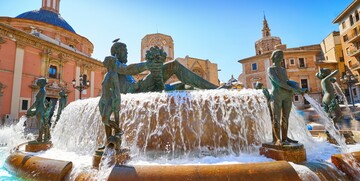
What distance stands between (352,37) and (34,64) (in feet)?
124

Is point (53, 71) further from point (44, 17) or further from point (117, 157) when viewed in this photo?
point (117, 157)

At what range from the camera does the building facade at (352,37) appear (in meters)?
24.2

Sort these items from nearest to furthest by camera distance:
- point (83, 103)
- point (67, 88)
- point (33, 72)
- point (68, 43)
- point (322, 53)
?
1. point (83, 103)
2. point (33, 72)
3. point (67, 88)
4. point (68, 43)
5. point (322, 53)

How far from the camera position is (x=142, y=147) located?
3654 mm

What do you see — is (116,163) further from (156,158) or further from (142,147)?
(142,147)

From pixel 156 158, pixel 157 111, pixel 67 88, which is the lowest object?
pixel 156 158

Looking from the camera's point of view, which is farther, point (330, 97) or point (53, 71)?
point (53, 71)

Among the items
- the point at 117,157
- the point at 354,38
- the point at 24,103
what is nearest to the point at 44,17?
the point at 24,103

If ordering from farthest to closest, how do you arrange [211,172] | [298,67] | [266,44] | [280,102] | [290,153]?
[266,44], [298,67], [280,102], [290,153], [211,172]

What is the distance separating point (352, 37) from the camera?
2559 cm

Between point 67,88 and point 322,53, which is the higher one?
point 322,53

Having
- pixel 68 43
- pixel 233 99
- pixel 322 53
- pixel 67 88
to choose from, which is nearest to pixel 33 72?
pixel 67 88

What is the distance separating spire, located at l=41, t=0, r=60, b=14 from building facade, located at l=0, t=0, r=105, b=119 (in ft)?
9.15

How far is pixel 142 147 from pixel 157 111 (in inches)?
29.6
